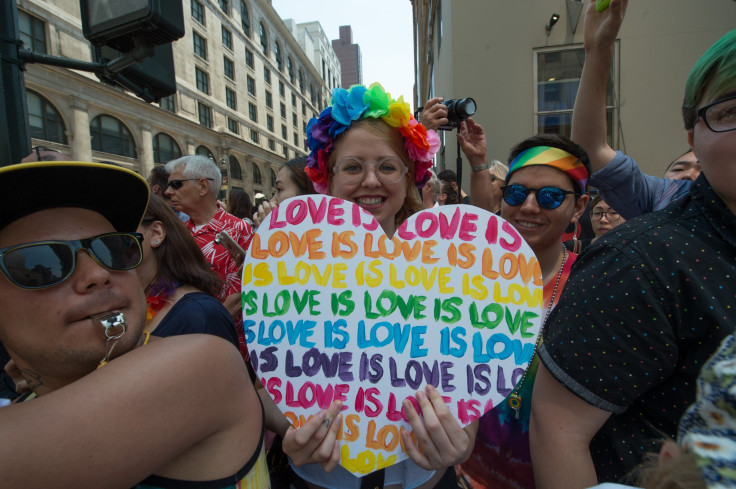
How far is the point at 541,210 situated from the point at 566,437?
2.73ft

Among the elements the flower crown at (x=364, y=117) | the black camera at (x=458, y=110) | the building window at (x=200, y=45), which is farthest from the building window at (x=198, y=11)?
the flower crown at (x=364, y=117)

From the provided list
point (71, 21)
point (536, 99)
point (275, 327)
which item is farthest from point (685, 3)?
point (71, 21)

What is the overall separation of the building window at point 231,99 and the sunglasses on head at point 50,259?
31.2 meters

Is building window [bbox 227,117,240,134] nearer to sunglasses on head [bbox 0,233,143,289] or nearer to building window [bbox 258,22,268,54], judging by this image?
building window [bbox 258,22,268,54]

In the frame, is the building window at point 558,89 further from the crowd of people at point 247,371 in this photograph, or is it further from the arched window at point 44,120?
the arched window at point 44,120

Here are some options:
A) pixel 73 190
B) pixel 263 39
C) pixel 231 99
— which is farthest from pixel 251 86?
pixel 73 190

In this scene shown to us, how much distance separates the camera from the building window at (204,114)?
24.9 m

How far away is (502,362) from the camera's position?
1010 mm

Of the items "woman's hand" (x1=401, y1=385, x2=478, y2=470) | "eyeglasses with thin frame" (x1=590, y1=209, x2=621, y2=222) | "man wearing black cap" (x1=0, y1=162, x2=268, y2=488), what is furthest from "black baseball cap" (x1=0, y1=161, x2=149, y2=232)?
"eyeglasses with thin frame" (x1=590, y1=209, x2=621, y2=222)

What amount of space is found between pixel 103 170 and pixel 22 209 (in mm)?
176

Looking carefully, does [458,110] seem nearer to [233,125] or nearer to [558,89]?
[558,89]

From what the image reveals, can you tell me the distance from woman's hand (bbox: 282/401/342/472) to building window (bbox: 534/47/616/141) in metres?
7.19

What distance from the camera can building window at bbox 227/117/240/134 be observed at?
28312mm

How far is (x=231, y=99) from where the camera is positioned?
29.2 meters
